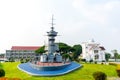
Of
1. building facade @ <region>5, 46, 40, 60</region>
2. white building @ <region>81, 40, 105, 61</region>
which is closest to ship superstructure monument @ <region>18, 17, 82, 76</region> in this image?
white building @ <region>81, 40, 105, 61</region>

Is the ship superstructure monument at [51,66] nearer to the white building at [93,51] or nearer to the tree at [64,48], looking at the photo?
the tree at [64,48]

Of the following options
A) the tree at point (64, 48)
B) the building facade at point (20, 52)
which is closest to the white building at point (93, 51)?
the tree at point (64, 48)

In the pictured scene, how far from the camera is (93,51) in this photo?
10488 cm

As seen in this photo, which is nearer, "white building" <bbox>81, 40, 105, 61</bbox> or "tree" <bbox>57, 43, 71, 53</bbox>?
"tree" <bbox>57, 43, 71, 53</bbox>

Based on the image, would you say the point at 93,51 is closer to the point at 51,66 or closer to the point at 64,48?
the point at 64,48

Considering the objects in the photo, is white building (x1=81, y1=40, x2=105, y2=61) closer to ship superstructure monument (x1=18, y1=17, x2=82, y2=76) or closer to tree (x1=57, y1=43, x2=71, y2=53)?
tree (x1=57, y1=43, x2=71, y2=53)

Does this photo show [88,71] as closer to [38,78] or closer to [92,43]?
[38,78]

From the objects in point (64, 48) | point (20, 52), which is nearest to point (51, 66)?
point (64, 48)

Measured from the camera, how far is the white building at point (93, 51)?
105 m

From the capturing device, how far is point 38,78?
3812 cm

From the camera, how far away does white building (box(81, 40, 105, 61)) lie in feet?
344

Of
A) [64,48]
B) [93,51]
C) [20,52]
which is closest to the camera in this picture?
[64,48]

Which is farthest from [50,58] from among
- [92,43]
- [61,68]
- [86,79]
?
[92,43]

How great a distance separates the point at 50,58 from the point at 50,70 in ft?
32.7
